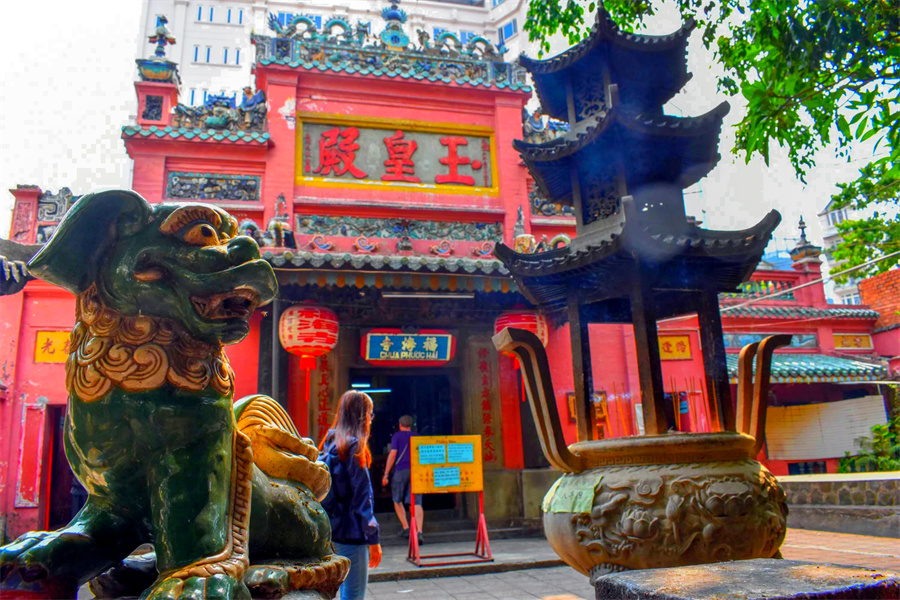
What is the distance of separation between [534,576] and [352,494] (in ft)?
11.2

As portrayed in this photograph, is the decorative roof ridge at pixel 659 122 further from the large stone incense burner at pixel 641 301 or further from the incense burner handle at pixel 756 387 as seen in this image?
the incense burner handle at pixel 756 387

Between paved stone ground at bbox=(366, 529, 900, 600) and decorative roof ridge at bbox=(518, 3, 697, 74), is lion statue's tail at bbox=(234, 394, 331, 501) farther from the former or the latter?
paved stone ground at bbox=(366, 529, 900, 600)

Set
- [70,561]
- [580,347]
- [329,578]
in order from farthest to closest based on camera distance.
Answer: [580,347] → [329,578] → [70,561]

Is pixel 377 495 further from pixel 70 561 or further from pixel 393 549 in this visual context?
pixel 70 561

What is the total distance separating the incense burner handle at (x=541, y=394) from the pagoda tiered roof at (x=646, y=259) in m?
0.54

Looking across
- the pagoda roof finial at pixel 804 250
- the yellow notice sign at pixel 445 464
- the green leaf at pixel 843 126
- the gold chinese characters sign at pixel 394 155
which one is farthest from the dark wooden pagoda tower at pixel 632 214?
the pagoda roof finial at pixel 804 250

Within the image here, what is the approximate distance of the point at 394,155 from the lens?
30.7 ft

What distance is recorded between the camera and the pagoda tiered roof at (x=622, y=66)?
170 inches

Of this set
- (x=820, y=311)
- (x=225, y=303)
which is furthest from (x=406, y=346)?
(x=820, y=311)

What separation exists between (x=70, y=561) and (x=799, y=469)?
14.6 metres

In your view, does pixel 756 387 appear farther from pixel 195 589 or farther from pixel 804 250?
pixel 804 250

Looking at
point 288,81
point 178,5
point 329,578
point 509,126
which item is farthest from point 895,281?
point 178,5

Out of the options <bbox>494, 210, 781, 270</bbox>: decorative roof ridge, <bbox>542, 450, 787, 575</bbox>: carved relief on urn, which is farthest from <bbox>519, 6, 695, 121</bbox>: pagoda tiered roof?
<bbox>542, 450, 787, 575</bbox>: carved relief on urn

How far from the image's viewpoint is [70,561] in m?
1.22
